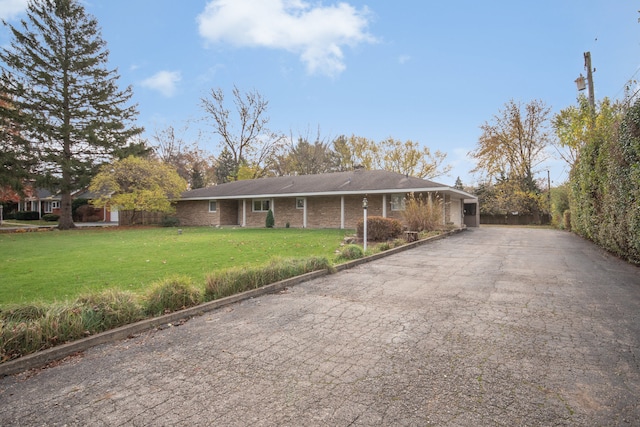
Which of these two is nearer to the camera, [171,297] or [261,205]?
[171,297]

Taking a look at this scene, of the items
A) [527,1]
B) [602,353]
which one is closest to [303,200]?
[527,1]

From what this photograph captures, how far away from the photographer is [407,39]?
12.7 m

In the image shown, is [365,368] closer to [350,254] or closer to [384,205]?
[350,254]

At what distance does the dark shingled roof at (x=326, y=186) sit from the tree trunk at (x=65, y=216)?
783 centimetres

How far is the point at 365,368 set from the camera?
285 cm

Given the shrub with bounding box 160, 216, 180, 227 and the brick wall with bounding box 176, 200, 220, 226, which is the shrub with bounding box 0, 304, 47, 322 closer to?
the brick wall with bounding box 176, 200, 220, 226

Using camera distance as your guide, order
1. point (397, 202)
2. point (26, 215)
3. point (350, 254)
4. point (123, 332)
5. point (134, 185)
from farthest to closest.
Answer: point (26, 215) → point (134, 185) → point (397, 202) → point (350, 254) → point (123, 332)

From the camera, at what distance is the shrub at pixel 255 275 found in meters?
5.21

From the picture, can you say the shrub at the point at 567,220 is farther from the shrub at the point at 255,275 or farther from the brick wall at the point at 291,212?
the shrub at the point at 255,275

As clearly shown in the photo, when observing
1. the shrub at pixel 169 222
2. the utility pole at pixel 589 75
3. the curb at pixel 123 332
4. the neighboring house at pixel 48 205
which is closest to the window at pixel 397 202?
the utility pole at pixel 589 75

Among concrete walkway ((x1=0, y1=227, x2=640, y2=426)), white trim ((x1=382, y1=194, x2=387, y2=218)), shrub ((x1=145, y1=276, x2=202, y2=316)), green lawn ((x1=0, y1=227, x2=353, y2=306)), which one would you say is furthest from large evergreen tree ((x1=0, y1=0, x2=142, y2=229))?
concrete walkway ((x1=0, y1=227, x2=640, y2=426))

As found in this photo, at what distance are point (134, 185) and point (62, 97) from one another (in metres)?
7.60

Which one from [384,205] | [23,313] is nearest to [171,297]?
[23,313]

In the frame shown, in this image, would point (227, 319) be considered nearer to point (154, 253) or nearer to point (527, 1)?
point (154, 253)
